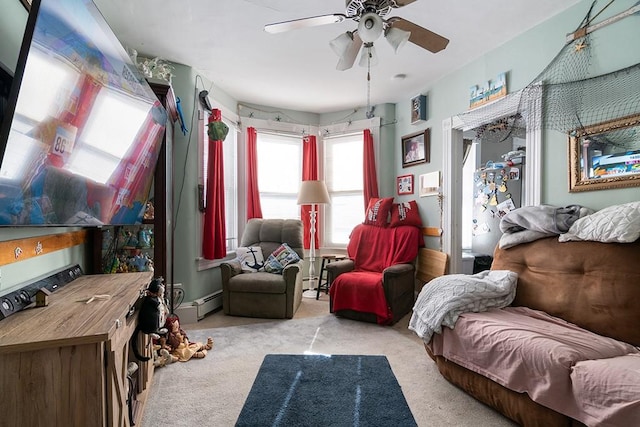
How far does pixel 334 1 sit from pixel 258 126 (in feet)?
7.60

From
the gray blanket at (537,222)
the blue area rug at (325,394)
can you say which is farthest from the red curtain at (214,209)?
the gray blanket at (537,222)

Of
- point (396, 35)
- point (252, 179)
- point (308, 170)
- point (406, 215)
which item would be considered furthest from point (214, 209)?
point (396, 35)

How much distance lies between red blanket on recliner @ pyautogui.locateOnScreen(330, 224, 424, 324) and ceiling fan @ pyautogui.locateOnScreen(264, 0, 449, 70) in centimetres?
199

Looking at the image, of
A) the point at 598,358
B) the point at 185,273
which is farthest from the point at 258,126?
the point at 598,358

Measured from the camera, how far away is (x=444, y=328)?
2.03 metres

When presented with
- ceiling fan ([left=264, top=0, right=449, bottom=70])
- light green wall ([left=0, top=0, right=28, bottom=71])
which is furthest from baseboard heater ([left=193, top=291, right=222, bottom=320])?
ceiling fan ([left=264, top=0, right=449, bottom=70])

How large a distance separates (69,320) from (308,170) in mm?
3571

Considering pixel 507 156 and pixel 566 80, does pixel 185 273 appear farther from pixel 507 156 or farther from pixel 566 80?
pixel 507 156

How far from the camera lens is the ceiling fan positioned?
64.8 inches

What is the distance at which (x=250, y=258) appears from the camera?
142 inches

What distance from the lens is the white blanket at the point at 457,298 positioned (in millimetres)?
2014

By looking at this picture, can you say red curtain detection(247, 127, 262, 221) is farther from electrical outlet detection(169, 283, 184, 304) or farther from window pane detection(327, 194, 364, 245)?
electrical outlet detection(169, 283, 184, 304)

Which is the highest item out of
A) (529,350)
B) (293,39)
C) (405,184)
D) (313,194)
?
(293,39)

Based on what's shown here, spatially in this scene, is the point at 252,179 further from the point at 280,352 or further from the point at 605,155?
the point at 605,155
